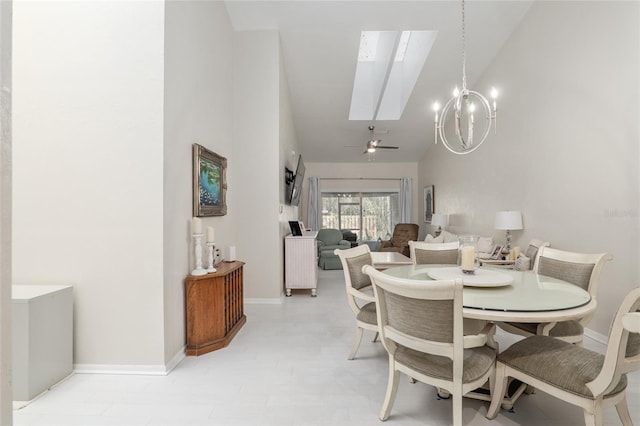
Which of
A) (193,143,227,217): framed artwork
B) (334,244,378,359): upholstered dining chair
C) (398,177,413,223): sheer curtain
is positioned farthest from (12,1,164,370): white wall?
(398,177,413,223): sheer curtain

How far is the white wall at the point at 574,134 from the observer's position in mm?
2773

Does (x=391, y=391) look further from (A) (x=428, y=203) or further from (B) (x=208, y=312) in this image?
(A) (x=428, y=203)

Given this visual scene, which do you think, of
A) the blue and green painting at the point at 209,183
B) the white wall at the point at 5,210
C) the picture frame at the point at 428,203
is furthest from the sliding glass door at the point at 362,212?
the white wall at the point at 5,210

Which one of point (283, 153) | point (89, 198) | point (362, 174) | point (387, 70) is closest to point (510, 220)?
point (387, 70)

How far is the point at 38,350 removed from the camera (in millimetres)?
1987

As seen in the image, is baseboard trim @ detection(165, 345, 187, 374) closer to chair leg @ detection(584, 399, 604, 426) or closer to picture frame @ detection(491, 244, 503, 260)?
chair leg @ detection(584, 399, 604, 426)

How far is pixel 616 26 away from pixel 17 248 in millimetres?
5396

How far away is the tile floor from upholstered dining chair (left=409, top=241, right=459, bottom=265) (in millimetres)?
971

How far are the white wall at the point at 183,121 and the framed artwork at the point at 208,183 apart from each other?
2.5 inches

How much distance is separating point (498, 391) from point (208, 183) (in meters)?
2.88

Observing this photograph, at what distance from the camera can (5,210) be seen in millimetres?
871

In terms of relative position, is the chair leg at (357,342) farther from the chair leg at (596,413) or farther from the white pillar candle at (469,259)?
the chair leg at (596,413)

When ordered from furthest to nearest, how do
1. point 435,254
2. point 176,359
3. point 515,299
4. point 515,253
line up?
point 515,253
point 435,254
point 176,359
point 515,299

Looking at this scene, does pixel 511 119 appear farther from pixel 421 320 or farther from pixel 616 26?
pixel 421 320
